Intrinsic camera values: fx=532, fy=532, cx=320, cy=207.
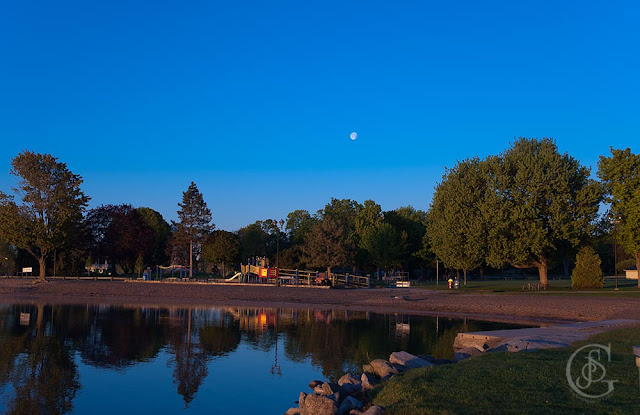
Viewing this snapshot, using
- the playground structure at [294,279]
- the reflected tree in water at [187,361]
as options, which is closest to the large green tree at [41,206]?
the playground structure at [294,279]

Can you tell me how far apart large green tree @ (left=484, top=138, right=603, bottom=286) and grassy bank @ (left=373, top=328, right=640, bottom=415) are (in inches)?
1313

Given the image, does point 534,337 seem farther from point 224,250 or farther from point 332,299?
point 224,250

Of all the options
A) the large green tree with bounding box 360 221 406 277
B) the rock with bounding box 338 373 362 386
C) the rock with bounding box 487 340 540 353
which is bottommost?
the rock with bounding box 338 373 362 386

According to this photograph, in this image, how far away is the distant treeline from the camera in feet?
150

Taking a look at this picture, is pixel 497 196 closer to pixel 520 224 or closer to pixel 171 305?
pixel 520 224

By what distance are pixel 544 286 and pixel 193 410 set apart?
42022 mm

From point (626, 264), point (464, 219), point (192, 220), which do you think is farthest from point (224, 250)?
point (626, 264)

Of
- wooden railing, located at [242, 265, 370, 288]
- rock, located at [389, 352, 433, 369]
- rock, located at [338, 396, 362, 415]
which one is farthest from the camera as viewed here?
wooden railing, located at [242, 265, 370, 288]

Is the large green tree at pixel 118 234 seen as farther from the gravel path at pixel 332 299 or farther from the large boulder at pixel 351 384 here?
the large boulder at pixel 351 384

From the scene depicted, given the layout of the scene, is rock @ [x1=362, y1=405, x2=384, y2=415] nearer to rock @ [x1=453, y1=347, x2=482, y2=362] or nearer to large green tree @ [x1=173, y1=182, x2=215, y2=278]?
rock @ [x1=453, y1=347, x2=482, y2=362]

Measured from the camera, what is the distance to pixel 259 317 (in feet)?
103

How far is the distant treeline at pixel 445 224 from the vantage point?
1796 inches

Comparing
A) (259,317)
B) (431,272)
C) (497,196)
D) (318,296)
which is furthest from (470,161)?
(431,272)
